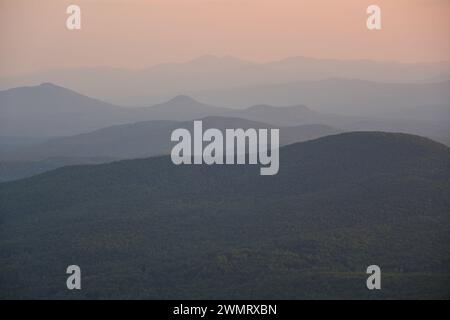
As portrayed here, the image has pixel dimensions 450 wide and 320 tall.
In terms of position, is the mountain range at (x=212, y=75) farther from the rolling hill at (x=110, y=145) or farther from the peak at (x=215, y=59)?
the rolling hill at (x=110, y=145)

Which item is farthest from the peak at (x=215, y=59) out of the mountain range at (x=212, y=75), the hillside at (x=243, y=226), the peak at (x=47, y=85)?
the peak at (x=47, y=85)

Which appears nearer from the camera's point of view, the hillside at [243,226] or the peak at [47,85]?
the hillside at [243,226]

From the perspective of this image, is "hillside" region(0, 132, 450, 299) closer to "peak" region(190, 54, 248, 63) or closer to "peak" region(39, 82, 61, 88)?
"peak" region(39, 82, 61, 88)

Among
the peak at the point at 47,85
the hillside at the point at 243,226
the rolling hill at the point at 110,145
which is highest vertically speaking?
the peak at the point at 47,85

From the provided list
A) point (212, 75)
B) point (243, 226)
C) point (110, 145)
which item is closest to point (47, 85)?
point (110, 145)

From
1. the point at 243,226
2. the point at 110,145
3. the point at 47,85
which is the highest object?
the point at 47,85

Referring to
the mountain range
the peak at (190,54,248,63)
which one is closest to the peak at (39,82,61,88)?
the mountain range

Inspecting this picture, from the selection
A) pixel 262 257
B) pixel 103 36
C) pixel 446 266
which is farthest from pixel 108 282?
pixel 446 266

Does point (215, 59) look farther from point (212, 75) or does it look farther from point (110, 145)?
point (110, 145)

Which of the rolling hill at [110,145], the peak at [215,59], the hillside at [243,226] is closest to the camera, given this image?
the hillside at [243,226]

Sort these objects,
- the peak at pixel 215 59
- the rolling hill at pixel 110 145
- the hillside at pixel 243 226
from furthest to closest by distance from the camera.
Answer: the rolling hill at pixel 110 145, the peak at pixel 215 59, the hillside at pixel 243 226
